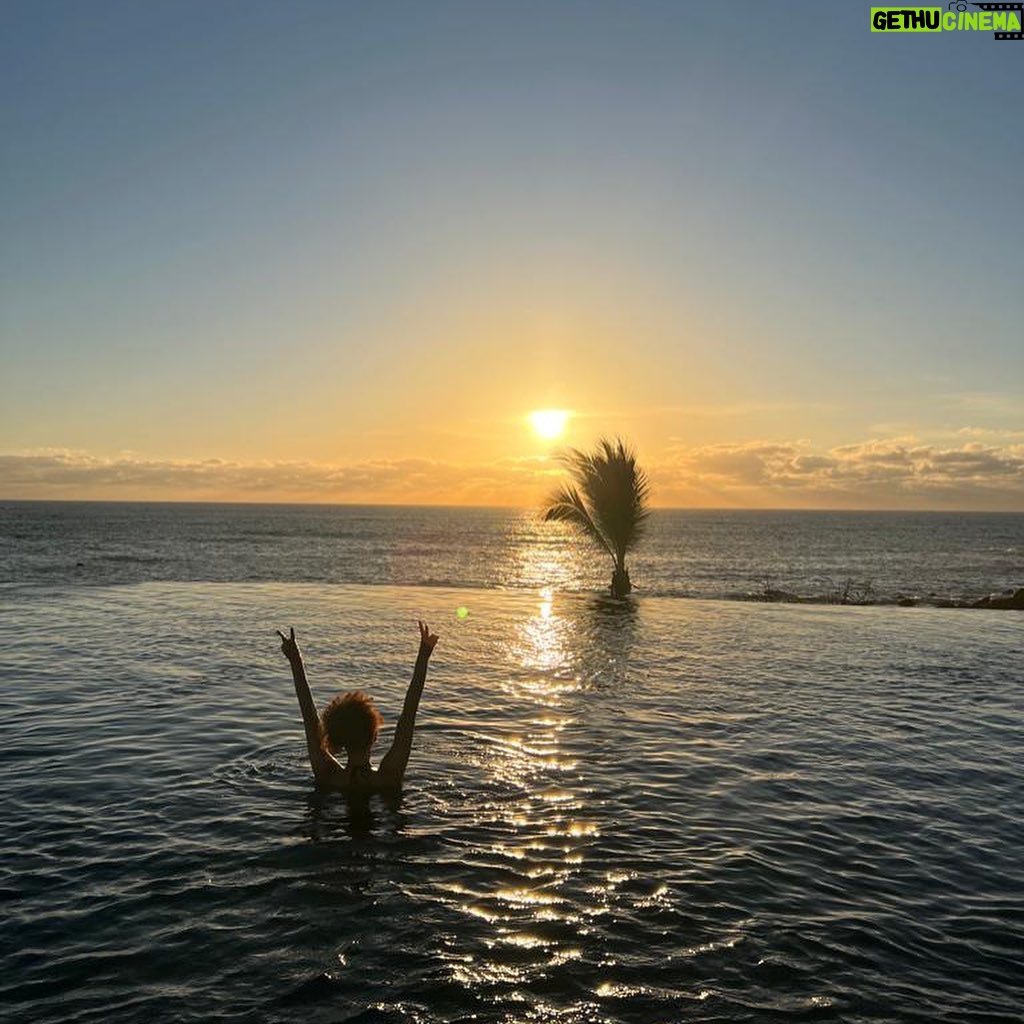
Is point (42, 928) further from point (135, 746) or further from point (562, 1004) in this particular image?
point (135, 746)

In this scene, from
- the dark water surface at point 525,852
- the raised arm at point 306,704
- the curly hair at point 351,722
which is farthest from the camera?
the raised arm at point 306,704

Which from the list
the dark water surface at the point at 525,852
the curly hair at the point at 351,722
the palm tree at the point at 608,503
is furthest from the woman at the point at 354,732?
the palm tree at the point at 608,503

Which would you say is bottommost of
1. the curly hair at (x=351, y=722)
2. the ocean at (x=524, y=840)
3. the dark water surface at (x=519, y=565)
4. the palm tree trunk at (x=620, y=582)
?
the dark water surface at (x=519, y=565)

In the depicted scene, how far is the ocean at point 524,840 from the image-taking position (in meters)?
5.24

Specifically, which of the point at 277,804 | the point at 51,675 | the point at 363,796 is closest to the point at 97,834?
the point at 277,804

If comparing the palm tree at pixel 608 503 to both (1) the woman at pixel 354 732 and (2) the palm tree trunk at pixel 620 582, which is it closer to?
(2) the palm tree trunk at pixel 620 582

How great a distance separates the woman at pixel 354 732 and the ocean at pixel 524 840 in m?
0.34

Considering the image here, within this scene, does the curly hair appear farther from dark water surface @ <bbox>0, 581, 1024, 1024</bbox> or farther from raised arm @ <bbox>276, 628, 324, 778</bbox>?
dark water surface @ <bbox>0, 581, 1024, 1024</bbox>

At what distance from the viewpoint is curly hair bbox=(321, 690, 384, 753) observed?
24.7 feet

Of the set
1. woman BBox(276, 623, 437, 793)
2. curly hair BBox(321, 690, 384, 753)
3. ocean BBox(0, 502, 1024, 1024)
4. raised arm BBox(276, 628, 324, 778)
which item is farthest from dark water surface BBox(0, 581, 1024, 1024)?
curly hair BBox(321, 690, 384, 753)

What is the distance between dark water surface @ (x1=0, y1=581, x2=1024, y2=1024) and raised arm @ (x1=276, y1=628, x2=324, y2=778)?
22.9 inches

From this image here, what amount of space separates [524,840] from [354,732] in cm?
194

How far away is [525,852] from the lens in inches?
288

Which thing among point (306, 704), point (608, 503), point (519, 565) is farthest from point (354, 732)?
point (519, 565)
